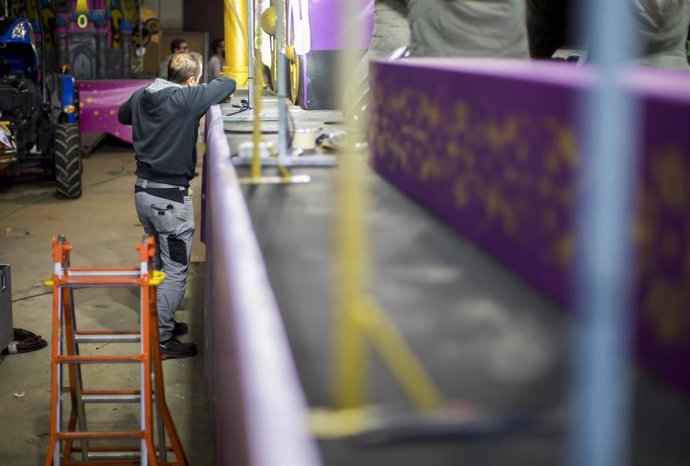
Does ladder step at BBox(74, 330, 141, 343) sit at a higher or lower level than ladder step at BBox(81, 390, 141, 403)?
higher

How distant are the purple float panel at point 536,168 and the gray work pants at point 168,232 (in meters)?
2.53

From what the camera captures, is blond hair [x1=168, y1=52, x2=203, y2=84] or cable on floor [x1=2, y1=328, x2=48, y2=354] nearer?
blond hair [x1=168, y1=52, x2=203, y2=84]

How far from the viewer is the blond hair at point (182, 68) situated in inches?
194

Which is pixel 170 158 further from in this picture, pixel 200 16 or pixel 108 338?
pixel 200 16

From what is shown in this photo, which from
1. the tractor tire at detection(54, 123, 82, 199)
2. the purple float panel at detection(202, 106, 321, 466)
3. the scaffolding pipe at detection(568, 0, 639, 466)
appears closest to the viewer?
the scaffolding pipe at detection(568, 0, 639, 466)

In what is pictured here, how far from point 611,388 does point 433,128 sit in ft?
4.98

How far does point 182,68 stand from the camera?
4.93 m

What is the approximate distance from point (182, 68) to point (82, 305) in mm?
1811

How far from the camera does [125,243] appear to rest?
7488 mm

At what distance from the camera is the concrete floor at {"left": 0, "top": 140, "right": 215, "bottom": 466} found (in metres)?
4.27

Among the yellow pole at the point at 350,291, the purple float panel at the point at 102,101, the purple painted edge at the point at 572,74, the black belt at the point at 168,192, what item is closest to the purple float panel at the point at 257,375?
the yellow pole at the point at 350,291

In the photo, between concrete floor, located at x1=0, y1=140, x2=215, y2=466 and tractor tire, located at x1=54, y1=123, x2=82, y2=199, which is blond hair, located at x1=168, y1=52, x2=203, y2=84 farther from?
tractor tire, located at x1=54, y1=123, x2=82, y2=199

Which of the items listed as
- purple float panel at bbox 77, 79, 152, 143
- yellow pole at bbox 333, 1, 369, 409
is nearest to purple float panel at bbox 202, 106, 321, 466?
yellow pole at bbox 333, 1, 369, 409

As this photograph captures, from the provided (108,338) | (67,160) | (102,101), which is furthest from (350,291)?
(102,101)
